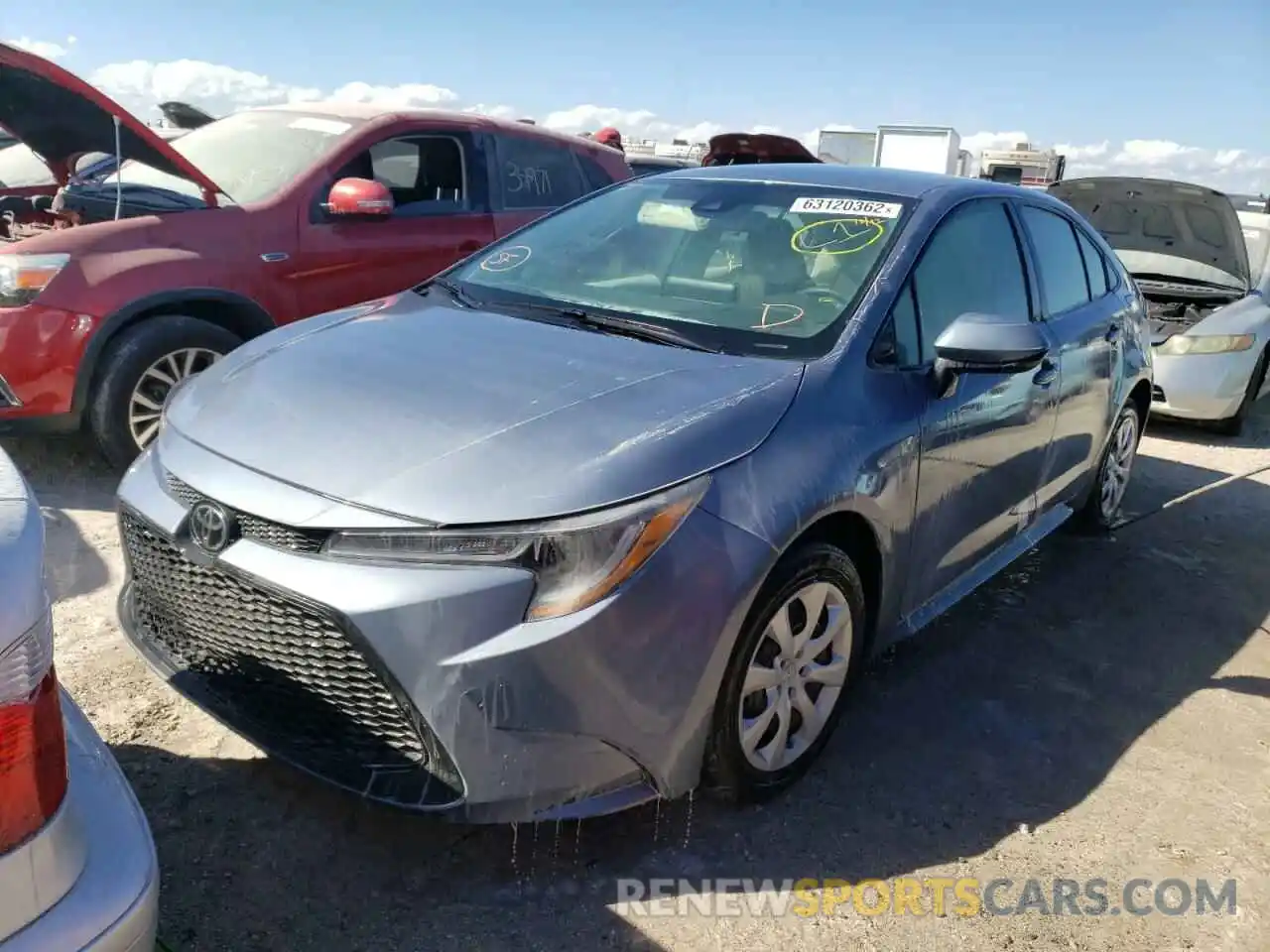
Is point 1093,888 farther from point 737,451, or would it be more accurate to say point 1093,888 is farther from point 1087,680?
point 737,451

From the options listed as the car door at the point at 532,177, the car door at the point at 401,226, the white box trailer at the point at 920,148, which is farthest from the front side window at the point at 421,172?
the white box trailer at the point at 920,148

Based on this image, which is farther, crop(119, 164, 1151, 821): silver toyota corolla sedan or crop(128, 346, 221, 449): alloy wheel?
crop(128, 346, 221, 449): alloy wheel

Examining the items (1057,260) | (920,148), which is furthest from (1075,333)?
(920,148)

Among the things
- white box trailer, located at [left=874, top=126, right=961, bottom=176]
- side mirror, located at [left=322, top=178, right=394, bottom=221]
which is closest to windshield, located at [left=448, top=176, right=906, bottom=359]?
side mirror, located at [left=322, top=178, right=394, bottom=221]

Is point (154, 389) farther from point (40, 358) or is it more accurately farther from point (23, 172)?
point (23, 172)

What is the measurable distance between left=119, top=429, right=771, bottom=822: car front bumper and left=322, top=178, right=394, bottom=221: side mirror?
2.77 metres

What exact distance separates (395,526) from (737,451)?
0.77 meters

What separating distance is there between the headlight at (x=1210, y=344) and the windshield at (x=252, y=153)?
17.9 feet

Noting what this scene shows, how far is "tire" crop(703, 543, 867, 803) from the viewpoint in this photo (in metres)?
2.32

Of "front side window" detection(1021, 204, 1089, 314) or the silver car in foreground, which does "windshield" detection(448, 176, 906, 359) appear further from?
the silver car in foreground

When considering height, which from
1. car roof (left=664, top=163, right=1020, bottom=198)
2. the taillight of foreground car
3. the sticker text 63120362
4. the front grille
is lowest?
the front grille

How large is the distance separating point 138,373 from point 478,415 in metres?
2.68

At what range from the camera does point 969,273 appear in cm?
335

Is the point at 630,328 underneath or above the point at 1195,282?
above
